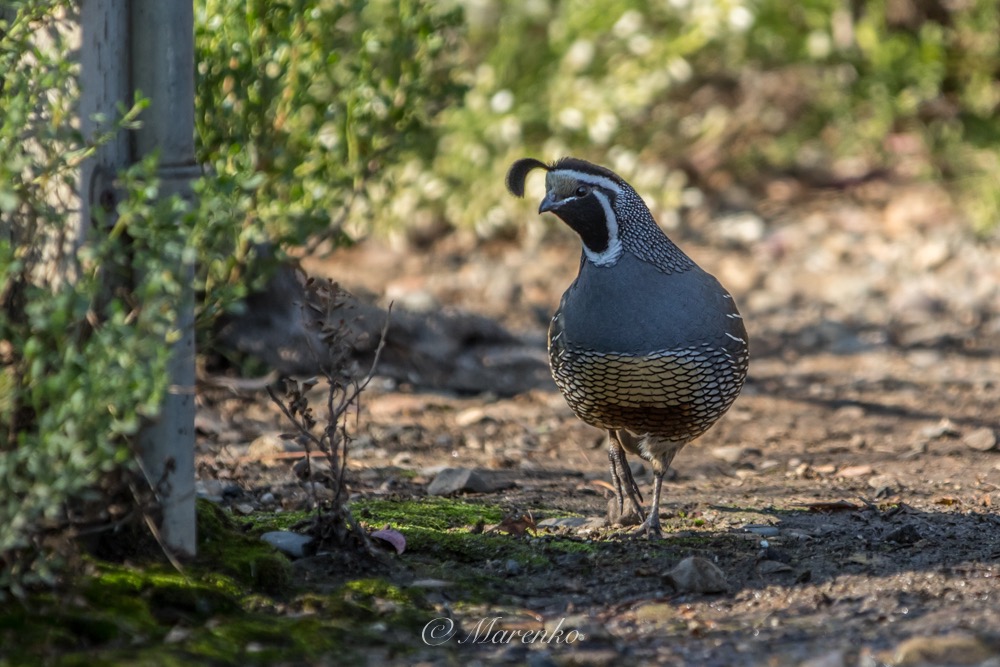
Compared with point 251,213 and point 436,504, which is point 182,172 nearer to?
point 436,504

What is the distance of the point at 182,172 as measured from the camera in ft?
9.38

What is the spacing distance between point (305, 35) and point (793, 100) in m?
5.05

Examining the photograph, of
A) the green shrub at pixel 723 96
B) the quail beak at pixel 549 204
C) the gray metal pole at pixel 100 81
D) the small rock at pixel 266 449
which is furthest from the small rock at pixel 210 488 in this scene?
the green shrub at pixel 723 96

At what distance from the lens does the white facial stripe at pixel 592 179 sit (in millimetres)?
4102

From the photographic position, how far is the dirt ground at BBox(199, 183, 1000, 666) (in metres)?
3.02

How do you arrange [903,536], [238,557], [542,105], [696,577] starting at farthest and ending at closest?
[542,105]
[903,536]
[696,577]
[238,557]

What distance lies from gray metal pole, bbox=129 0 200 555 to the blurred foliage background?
0.10m

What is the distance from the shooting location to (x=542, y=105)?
8.12 meters

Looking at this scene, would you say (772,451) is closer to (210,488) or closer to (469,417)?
(469,417)

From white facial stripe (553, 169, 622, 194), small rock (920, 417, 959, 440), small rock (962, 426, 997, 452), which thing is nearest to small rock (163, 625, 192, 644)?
white facial stripe (553, 169, 622, 194)

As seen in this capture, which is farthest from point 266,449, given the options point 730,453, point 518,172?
point 730,453

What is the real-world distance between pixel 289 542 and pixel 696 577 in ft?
3.36

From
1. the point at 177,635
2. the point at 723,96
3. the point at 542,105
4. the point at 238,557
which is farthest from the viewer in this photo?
the point at 723,96

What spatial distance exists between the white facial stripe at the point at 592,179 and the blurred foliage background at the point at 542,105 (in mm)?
1033
